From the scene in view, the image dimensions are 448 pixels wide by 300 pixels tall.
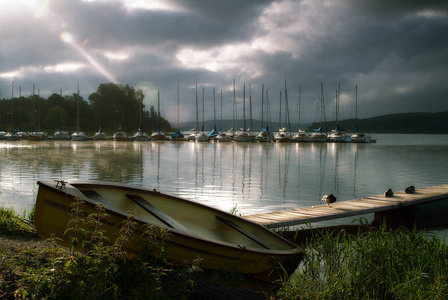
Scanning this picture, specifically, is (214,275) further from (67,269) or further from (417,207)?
(417,207)

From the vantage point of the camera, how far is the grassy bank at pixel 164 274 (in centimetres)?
365

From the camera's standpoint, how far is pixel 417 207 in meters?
10.9

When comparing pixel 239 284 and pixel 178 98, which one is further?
pixel 178 98

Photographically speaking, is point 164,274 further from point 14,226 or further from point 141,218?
point 14,226

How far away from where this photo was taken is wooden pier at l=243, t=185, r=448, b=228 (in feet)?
25.8

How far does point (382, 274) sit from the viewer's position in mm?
5246

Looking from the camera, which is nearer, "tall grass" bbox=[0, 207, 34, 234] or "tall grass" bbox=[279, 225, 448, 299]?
"tall grass" bbox=[279, 225, 448, 299]

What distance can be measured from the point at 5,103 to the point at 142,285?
113767 mm

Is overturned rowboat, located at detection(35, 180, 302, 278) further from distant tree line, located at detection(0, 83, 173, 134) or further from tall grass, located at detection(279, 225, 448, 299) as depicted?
distant tree line, located at detection(0, 83, 173, 134)

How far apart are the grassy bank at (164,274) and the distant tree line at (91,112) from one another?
3634 inches

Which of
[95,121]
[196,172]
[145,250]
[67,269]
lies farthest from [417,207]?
[95,121]

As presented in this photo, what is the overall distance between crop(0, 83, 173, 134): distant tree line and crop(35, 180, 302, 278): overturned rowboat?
298 feet

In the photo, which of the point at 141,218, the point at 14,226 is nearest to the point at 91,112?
the point at 14,226

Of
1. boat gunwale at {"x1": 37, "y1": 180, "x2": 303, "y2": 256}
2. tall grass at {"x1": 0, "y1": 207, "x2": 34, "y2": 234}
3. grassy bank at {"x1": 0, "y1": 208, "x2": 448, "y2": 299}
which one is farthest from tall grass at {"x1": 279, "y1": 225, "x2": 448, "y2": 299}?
tall grass at {"x1": 0, "y1": 207, "x2": 34, "y2": 234}
